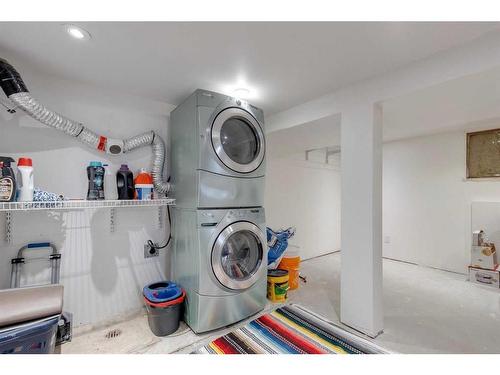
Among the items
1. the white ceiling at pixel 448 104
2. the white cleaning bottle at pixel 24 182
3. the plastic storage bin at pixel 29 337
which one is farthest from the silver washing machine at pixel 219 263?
the white ceiling at pixel 448 104

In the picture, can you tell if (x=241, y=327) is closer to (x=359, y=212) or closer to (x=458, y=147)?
(x=359, y=212)

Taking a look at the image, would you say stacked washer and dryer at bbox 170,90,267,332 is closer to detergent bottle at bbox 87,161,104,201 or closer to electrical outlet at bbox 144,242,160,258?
electrical outlet at bbox 144,242,160,258

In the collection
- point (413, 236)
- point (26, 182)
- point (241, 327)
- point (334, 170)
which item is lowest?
point (241, 327)

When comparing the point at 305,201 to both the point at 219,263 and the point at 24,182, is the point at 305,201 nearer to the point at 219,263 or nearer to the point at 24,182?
the point at 219,263

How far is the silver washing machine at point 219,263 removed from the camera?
5.77 ft

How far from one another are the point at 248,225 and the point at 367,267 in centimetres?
100

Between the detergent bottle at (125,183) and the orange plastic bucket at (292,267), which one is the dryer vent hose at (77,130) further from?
the orange plastic bucket at (292,267)

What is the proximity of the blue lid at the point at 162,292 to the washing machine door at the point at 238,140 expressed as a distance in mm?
1145

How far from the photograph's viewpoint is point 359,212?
6.04 feet

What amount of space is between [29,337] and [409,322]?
265 centimetres

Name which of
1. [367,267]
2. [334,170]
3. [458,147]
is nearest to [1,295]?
[367,267]

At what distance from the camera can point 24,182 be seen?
1402mm

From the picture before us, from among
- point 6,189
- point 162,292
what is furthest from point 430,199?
point 6,189

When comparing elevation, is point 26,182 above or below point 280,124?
below
